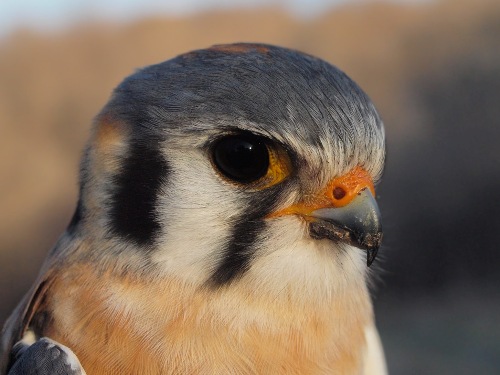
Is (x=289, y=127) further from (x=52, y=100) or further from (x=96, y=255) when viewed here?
(x=52, y=100)

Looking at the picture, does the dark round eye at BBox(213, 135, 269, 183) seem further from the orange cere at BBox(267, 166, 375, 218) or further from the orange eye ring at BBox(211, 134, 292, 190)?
the orange cere at BBox(267, 166, 375, 218)

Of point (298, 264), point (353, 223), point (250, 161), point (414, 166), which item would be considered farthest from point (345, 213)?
point (414, 166)

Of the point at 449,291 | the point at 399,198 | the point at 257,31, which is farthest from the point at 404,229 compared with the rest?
the point at 257,31

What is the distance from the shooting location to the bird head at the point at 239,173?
204 centimetres

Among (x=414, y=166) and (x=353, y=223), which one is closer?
(x=353, y=223)

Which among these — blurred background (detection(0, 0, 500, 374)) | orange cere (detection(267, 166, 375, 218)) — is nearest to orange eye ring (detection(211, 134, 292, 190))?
orange cere (detection(267, 166, 375, 218))

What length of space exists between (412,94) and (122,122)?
10407mm

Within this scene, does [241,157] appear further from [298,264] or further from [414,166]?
[414,166]

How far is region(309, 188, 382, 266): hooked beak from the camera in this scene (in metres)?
2.08

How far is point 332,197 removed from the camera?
2.13m

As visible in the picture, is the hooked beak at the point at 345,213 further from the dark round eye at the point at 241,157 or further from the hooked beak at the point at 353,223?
the dark round eye at the point at 241,157

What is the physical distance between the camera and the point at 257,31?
14594 mm

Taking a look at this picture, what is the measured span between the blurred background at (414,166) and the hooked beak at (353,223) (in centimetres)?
727

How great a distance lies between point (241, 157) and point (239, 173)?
0.21 feet
